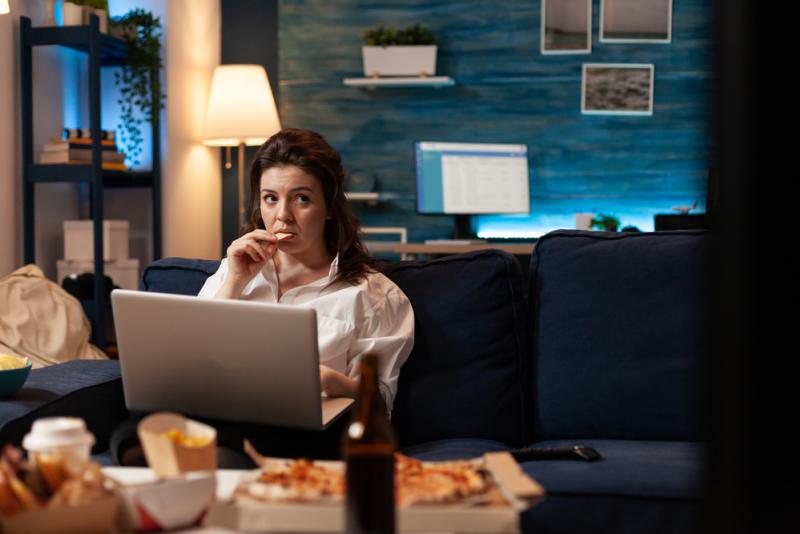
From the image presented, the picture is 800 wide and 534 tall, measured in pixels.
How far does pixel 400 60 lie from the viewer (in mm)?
4844

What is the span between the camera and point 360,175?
16.3ft

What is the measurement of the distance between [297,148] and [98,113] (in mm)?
2075

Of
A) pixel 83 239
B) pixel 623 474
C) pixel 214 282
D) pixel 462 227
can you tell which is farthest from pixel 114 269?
pixel 623 474

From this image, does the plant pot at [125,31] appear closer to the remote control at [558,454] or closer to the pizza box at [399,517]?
the remote control at [558,454]

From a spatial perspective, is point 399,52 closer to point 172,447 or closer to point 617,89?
point 617,89

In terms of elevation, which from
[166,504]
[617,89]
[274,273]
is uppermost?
[617,89]

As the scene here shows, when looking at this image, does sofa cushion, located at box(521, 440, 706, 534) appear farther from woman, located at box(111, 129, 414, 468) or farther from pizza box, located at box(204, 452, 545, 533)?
pizza box, located at box(204, 452, 545, 533)

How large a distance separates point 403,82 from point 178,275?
2.81 meters

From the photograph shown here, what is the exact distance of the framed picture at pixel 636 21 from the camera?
15.8ft

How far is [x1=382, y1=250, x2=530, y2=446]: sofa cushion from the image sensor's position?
2000mm

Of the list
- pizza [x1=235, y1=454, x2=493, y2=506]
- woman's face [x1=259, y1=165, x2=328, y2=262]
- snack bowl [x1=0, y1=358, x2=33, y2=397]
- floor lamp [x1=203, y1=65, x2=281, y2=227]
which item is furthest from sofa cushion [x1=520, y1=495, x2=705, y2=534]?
floor lamp [x1=203, y1=65, x2=281, y2=227]

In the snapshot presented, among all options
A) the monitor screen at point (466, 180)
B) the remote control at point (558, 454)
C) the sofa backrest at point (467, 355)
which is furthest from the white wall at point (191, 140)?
the remote control at point (558, 454)

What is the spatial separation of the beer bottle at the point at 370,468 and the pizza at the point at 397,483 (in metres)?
0.08

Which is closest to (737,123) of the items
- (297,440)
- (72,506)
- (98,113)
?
(72,506)
